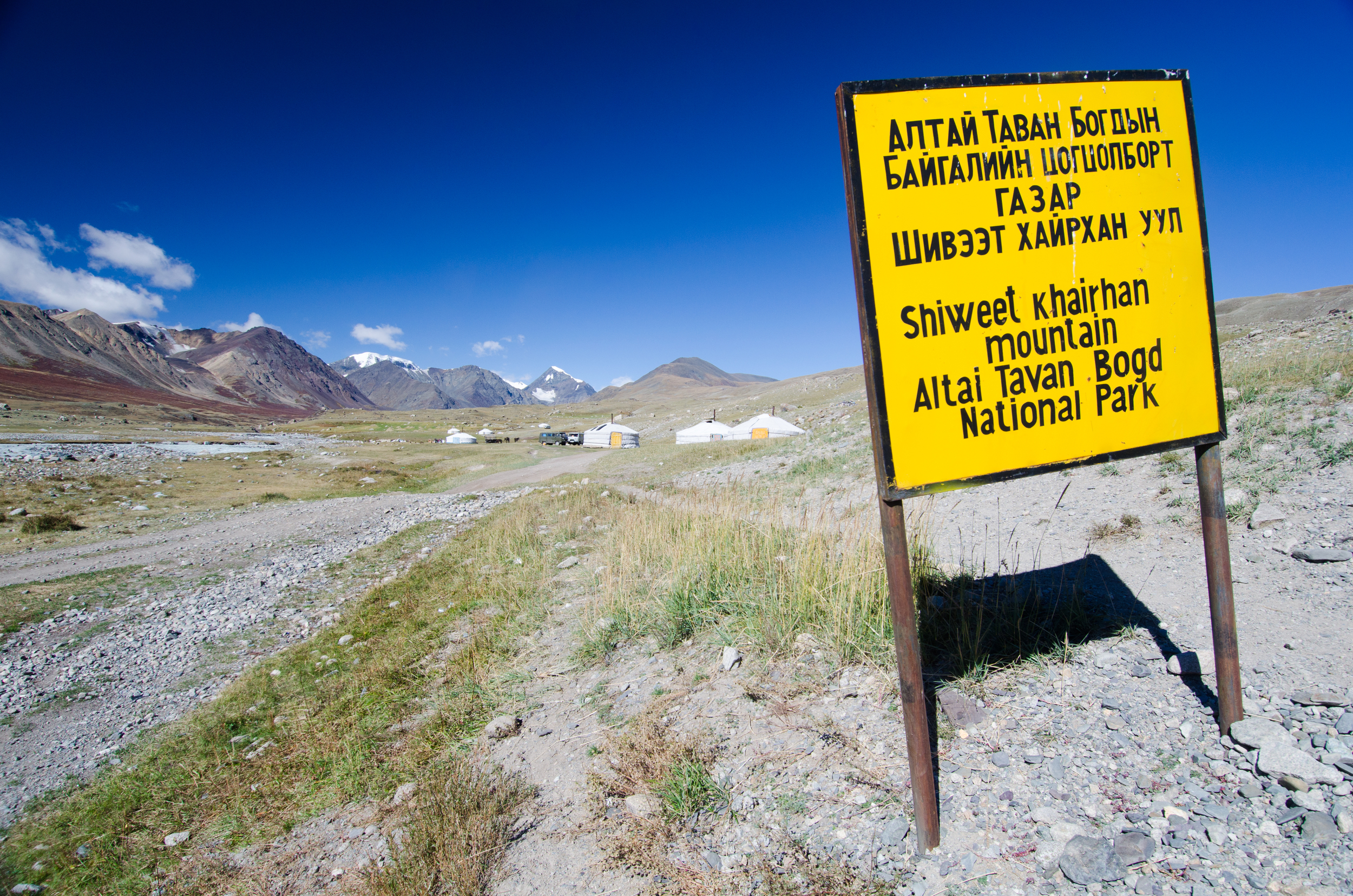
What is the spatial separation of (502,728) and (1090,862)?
12.5 ft

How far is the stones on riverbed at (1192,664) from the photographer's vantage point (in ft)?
11.0

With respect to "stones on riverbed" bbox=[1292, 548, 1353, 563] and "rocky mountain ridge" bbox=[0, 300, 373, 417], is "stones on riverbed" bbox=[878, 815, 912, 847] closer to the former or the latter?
"stones on riverbed" bbox=[1292, 548, 1353, 563]

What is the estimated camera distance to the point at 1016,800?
2.72 metres

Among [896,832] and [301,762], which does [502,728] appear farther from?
[896,832]

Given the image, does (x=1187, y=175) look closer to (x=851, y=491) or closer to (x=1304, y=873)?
(x=1304, y=873)

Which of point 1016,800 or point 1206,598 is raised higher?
point 1206,598

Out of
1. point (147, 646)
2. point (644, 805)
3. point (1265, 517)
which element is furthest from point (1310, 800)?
point (147, 646)

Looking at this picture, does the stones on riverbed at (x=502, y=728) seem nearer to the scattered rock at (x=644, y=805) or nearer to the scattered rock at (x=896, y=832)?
the scattered rock at (x=644, y=805)

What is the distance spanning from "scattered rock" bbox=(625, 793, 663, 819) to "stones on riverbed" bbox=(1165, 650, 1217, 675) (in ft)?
10.7

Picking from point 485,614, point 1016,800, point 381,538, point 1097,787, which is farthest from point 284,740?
point 381,538

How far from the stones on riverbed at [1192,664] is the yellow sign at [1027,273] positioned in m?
1.40

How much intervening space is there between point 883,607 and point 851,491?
23.5 ft

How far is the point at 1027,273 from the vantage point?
2734mm

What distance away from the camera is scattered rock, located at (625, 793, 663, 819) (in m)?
3.14
